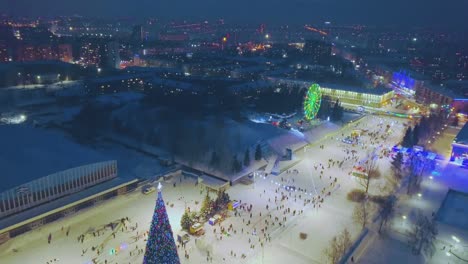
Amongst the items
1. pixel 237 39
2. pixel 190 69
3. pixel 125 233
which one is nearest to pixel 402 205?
pixel 125 233

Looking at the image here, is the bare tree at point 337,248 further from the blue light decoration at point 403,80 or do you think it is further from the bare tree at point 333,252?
the blue light decoration at point 403,80

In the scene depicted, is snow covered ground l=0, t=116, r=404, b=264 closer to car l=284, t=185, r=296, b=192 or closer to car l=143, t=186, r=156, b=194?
car l=284, t=185, r=296, b=192

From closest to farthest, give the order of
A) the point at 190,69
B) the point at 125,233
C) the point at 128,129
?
1. the point at 125,233
2. the point at 128,129
3. the point at 190,69

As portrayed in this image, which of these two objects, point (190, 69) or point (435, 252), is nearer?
point (435, 252)

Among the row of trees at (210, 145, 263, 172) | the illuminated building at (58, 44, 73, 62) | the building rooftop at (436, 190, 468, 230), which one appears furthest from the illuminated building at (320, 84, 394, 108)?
the illuminated building at (58, 44, 73, 62)

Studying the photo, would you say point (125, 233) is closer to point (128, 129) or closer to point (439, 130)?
point (128, 129)

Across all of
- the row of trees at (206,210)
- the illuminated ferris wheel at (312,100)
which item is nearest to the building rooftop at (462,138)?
the illuminated ferris wheel at (312,100)

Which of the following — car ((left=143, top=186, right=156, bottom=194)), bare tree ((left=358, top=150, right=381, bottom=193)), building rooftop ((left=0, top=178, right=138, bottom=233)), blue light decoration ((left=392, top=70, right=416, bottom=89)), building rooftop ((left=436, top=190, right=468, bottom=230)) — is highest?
blue light decoration ((left=392, top=70, right=416, bottom=89))
